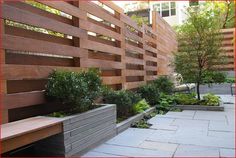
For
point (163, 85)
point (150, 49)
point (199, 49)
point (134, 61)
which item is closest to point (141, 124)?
point (134, 61)

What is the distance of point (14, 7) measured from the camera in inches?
118

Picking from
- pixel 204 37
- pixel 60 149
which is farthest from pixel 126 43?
pixel 60 149

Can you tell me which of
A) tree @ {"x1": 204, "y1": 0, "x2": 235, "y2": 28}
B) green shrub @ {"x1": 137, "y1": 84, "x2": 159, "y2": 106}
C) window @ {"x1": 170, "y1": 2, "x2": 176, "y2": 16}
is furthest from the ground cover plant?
window @ {"x1": 170, "y1": 2, "x2": 176, "y2": 16}

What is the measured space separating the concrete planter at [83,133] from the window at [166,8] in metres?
19.6

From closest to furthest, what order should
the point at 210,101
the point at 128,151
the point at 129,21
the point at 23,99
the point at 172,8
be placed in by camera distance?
the point at 23,99 → the point at 128,151 → the point at 129,21 → the point at 210,101 → the point at 172,8

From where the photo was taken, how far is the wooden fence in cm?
297

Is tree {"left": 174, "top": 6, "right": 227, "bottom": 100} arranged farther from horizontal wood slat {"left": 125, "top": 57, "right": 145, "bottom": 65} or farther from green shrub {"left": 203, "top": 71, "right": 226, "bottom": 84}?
horizontal wood slat {"left": 125, "top": 57, "right": 145, "bottom": 65}

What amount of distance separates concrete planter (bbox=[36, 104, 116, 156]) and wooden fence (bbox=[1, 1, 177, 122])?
0.55 metres

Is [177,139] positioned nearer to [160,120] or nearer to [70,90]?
[160,120]

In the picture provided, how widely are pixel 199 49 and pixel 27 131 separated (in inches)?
243

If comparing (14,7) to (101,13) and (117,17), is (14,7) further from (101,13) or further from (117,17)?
(117,17)

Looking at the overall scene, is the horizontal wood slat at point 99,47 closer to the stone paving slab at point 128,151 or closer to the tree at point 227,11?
the stone paving slab at point 128,151

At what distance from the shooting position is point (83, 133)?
10.6ft

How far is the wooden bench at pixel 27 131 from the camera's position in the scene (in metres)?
2.19
